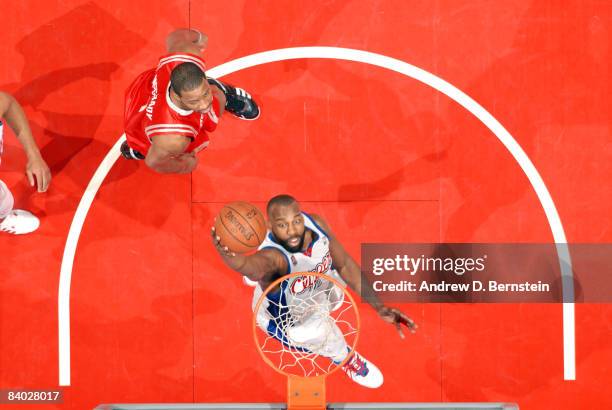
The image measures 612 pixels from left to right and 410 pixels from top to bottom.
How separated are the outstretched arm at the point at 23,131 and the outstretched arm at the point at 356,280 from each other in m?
2.17

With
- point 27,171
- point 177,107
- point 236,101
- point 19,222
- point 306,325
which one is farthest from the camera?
point 19,222

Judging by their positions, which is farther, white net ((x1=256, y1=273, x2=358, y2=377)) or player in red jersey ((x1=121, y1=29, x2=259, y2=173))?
white net ((x1=256, y1=273, x2=358, y2=377))

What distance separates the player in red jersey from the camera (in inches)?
167

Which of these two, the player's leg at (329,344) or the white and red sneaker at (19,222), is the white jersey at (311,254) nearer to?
the player's leg at (329,344)

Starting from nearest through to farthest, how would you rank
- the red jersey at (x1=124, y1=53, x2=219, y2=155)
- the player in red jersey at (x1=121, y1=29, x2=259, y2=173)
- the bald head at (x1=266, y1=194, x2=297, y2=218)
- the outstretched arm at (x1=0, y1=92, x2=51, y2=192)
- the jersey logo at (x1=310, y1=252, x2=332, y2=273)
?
the player in red jersey at (x1=121, y1=29, x2=259, y2=173)
the red jersey at (x1=124, y1=53, x2=219, y2=155)
the outstretched arm at (x1=0, y1=92, x2=51, y2=192)
the jersey logo at (x1=310, y1=252, x2=332, y2=273)
the bald head at (x1=266, y1=194, x2=297, y2=218)

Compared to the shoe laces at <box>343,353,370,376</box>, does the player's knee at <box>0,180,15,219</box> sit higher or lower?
higher

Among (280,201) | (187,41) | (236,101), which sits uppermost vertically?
(187,41)

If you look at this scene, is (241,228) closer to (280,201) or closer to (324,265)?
(280,201)

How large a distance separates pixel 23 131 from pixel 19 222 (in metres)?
0.92

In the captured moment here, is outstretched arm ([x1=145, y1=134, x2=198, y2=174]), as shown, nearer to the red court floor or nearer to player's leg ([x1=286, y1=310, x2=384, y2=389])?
the red court floor

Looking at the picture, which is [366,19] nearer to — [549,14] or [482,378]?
[549,14]

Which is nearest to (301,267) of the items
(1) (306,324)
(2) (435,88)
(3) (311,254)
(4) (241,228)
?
(3) (311,254)

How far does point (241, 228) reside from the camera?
450 centimetres

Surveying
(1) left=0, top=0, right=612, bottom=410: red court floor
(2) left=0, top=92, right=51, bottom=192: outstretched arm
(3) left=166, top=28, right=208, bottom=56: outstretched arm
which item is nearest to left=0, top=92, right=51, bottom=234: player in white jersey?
(2) left=0, top=92, right=51, bottom=192: outstretched arm
